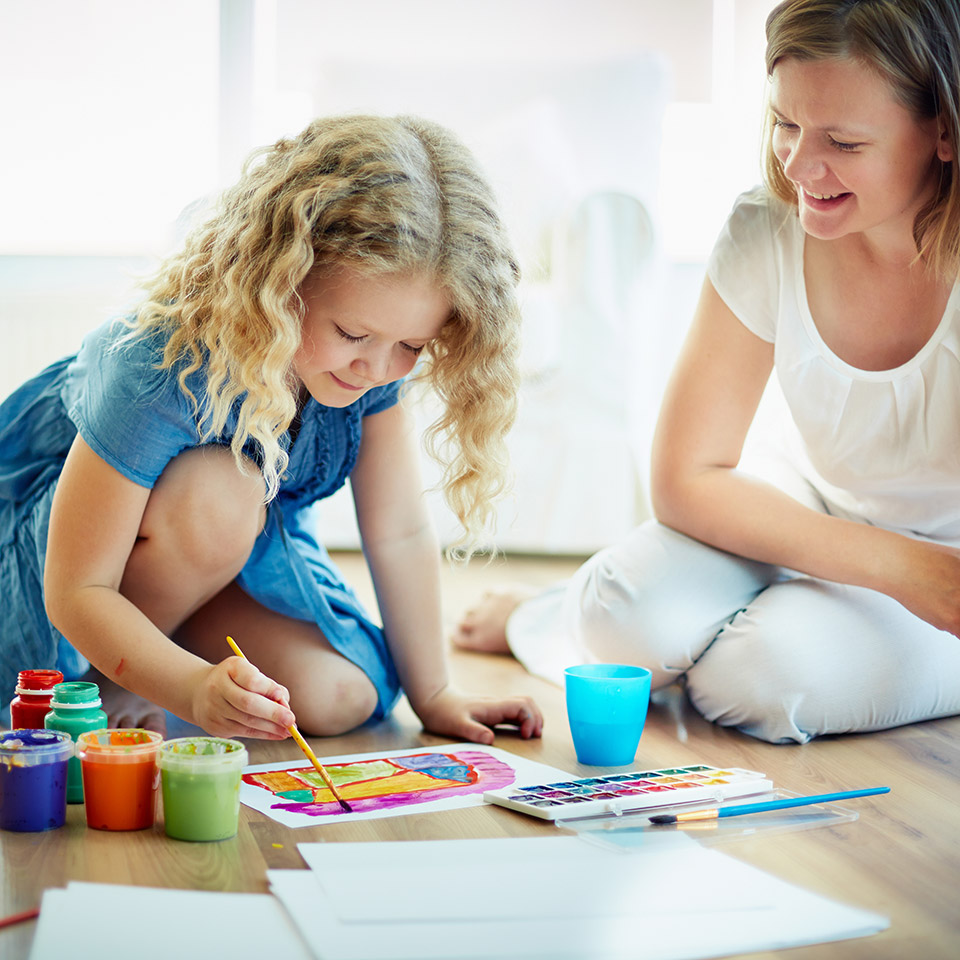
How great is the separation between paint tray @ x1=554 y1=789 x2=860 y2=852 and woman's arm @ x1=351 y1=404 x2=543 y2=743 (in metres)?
0.33

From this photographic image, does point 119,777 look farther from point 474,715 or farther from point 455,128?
point 455,128

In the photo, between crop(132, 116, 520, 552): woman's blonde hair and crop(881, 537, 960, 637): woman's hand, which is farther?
crop(881, 537, 960, 637): woman's hand

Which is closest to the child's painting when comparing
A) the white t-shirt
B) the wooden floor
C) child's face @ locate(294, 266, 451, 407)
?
the wooden floor

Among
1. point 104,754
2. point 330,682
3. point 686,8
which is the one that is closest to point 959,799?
point 330,682

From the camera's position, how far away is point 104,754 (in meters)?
0.97

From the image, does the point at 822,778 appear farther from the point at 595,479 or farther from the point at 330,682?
the point at 595,479

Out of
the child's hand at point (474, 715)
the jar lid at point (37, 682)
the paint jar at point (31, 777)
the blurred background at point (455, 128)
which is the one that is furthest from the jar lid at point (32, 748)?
the blurred background at point (455, 128)

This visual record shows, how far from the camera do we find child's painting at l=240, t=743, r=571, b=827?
1052 millimetres

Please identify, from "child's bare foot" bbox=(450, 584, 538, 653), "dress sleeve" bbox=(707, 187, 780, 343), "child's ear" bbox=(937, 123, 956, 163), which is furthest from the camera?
"child's bare foot" bbox=(450, 584, 538, 653)

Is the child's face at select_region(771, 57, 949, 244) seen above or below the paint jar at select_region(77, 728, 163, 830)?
above

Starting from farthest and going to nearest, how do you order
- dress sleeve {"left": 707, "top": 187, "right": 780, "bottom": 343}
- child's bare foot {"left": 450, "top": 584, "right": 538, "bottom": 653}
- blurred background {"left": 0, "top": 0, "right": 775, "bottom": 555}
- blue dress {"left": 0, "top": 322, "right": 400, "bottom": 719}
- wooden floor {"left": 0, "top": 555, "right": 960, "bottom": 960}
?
blurred background {"left": 0, "top": 0, "right": 775, "bottom": 555} < child's bare foot {"left": 450, "top": 584, "right": 538, "bottom": 653} < dress sleeve {"left": 707, "top": 187, "right": 780, "bottom": 343} < blue dress {"left": 0, "top": 322, "right": 400, "bottom": 719} < wooden floor {"left": 0, "top": 555, "right": 960, "bottom": 960}

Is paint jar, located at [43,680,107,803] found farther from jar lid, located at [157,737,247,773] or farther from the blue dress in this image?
the blue dress

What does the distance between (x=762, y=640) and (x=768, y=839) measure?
0.39 m

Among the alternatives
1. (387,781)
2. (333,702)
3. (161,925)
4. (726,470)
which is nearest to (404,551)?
(333,702)
